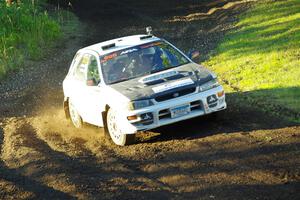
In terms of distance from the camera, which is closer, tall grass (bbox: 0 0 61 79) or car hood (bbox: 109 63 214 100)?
car hood (bbox: 109 63 214 100)

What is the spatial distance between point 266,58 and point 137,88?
22.9ft

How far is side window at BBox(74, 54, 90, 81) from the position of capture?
1200 cm

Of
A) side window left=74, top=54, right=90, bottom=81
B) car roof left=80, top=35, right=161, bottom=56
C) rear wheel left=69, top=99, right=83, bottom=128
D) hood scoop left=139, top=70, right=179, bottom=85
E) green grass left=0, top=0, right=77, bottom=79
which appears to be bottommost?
green grass left=0, top=0, right=77, bottom=79

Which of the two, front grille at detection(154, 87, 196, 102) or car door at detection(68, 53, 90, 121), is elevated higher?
front grille at detection(154, 87, 196, 102)

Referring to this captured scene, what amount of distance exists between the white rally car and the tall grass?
34.5 feet

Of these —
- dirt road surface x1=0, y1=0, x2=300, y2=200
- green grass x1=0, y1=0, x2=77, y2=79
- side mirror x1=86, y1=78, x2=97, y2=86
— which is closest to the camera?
dirt road surface x1=0, y1=0, x2=300, y2=200

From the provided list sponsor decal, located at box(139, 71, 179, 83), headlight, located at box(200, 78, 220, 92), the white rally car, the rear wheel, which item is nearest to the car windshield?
the white rally car

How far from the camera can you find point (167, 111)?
32.4ft

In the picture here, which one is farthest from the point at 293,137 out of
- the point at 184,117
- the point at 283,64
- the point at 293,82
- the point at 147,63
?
the point at 283,64

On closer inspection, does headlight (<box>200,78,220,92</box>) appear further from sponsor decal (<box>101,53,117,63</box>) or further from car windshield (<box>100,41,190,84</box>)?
sponsor decal (<box>101,53,117,63</box>)

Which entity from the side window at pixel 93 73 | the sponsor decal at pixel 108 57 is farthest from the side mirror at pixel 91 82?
the sponsor decal at pixel 108 57

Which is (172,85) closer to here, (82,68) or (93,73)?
(93,73)

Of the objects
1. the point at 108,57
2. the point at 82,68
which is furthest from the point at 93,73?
the point at 82,68

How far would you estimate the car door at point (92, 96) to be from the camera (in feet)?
35.8
